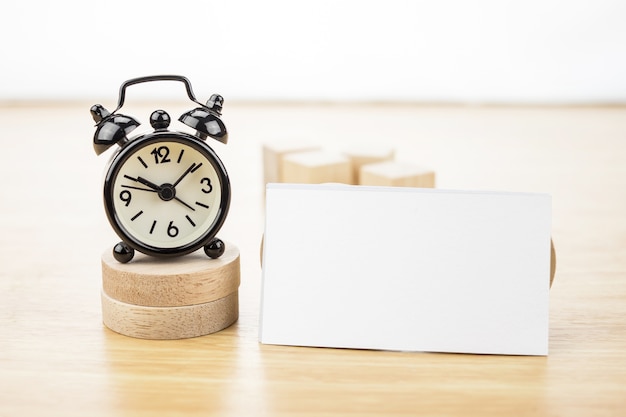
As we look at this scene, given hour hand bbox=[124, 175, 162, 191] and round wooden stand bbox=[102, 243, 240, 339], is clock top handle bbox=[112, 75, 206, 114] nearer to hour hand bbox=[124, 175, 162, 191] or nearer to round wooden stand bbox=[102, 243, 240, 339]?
hour hand bbox=[124, 175, 162, 191]

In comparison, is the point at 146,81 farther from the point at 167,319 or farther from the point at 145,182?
the point at 167,319

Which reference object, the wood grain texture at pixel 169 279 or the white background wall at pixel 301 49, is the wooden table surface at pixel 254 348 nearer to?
the wood grain texture at pixel 169 279

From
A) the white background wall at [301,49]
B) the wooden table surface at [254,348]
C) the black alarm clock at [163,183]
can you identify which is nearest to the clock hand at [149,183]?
the black alarm clock at [163,183]

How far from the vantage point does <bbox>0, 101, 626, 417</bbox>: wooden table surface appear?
1.08 metres

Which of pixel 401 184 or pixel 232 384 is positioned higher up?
pixel 401 184

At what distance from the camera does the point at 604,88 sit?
175 inches

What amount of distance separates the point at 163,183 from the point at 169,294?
183 millimetres

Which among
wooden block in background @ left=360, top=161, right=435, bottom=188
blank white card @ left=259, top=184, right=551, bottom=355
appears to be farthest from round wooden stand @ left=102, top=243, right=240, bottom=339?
wooden block in background @ left=360, top=161, right=435, bottom=188

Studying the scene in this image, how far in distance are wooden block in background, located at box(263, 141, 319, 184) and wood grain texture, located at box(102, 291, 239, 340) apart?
1206mm

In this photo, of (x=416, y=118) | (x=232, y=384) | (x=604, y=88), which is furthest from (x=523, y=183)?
(x=604, y=88)

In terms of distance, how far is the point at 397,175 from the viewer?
2.12m

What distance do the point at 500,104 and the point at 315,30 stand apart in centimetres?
115

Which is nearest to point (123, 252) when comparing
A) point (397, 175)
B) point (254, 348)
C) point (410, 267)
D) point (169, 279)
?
point (169, 279)

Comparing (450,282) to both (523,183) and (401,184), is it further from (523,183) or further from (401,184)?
(523,183)
